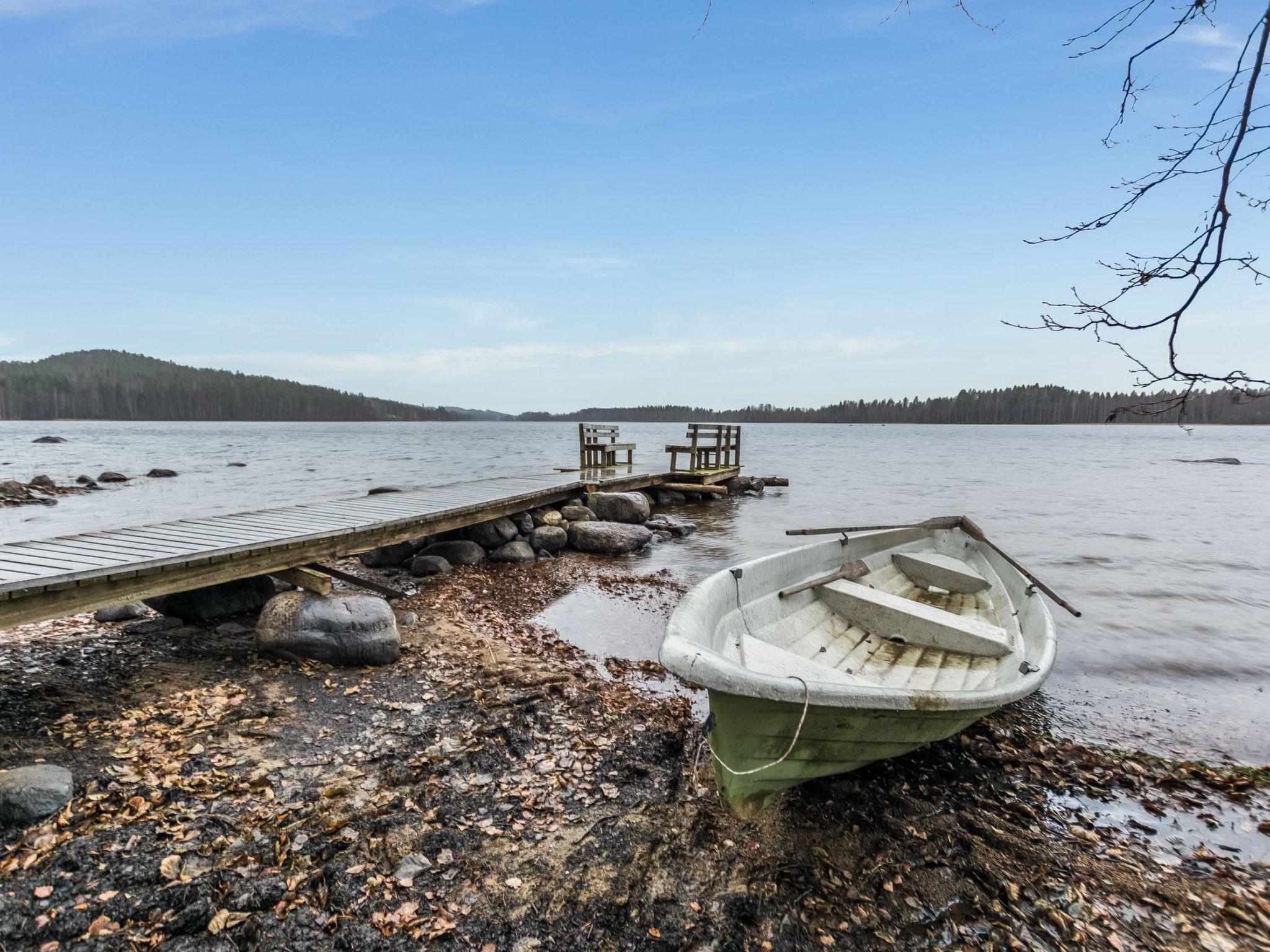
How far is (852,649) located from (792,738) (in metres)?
2.44

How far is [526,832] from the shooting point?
378 centimetres

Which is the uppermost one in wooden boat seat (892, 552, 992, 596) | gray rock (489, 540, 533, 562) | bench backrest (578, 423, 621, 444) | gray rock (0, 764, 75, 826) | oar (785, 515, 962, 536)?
bench backrest (578, 423, 621, 444)

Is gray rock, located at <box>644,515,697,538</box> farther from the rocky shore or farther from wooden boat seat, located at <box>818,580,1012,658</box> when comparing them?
the rocky shore

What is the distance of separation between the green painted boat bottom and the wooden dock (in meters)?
4.93

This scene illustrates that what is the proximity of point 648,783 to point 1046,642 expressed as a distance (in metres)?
3.61

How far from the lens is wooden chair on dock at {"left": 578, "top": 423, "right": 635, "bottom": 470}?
23.3 m

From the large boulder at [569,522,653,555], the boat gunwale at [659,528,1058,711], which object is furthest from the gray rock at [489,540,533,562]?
the boat gunwale at [659,528,1058,711]

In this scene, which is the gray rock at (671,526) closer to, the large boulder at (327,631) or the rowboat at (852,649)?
the rowboat at (852,649)

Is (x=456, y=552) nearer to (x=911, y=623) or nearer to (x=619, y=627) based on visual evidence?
(x=619, y=627)

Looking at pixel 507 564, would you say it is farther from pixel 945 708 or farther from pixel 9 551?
pixel 945 708

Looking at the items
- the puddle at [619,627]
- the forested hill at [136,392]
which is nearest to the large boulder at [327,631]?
the puddle at [619,627]

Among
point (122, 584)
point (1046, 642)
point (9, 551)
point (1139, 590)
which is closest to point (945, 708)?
point (1046, 642)

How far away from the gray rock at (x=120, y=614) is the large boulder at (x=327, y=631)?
190 cm

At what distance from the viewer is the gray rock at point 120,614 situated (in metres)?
6.93
